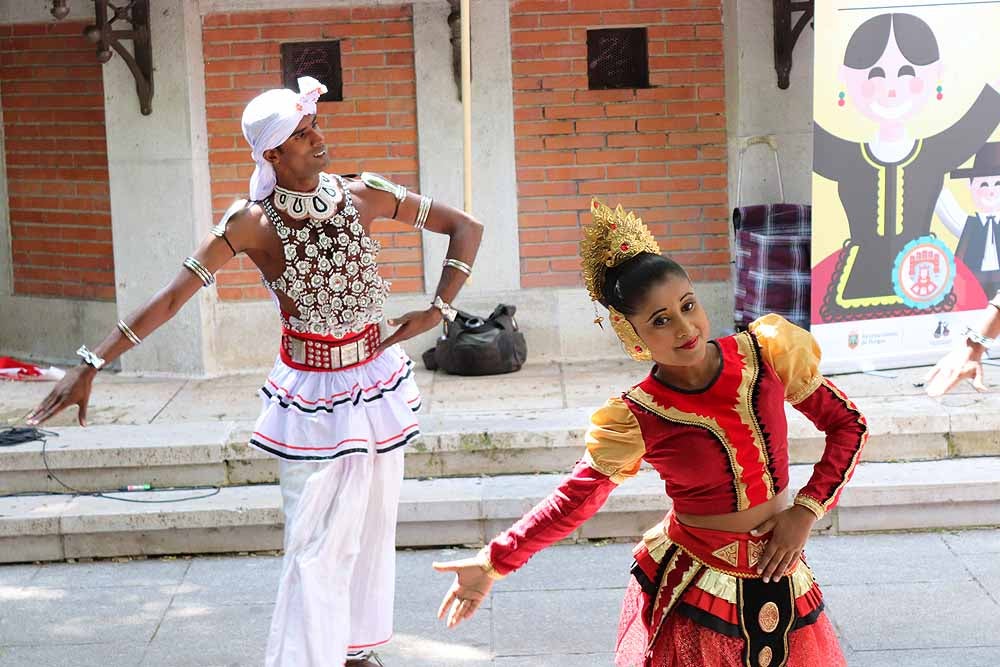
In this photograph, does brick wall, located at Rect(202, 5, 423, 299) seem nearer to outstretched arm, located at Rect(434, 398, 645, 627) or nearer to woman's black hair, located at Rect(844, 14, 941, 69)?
woman's black hair, located at Rect(844, 14, 941, 69)

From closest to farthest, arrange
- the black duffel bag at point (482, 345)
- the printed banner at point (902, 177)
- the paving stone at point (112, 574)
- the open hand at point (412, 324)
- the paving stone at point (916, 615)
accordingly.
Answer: the open hand at point (412, 324), the paving stone at point (916, 615), the paving stone at point (112, 574), the printed banner at point (902, 177), the black duffel bag at point (482, 345)

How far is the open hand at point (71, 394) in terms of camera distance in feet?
13.7

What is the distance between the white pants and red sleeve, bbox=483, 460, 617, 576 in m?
1.18

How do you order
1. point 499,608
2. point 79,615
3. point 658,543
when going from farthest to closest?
point 79,615, point 499,608, point 658,543

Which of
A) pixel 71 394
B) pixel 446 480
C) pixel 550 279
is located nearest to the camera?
pixel 71 394

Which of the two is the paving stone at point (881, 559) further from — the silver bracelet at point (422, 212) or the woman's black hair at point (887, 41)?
the woman's black hair at point (887, 41)

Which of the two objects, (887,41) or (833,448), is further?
(887,41)

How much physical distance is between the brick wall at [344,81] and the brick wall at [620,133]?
661mm

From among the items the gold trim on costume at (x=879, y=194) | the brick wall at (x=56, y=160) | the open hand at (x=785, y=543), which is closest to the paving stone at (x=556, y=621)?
the open hand at (x=785, y=543)

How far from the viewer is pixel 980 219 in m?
7.47

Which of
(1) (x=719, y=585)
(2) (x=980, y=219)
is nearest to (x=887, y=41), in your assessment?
(2) (x=980, y=219)

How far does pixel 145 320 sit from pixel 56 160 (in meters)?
4.85

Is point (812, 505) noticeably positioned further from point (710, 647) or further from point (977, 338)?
point (977, 338)

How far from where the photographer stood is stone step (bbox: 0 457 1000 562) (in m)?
6.12
